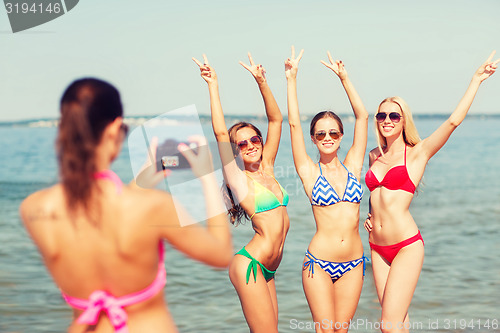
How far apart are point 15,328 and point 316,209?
5.11 metres

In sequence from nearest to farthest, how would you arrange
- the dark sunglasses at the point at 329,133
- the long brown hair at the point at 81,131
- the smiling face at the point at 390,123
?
the long brown hair at the point at 81,131 < the dark sunglasses at the point at 329,133 < the smiling face at the point at 390,123

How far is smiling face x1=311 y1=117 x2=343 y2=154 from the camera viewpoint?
5.08m

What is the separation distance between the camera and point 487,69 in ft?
16.6

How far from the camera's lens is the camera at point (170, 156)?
8.69 feet

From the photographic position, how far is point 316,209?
5047 mm

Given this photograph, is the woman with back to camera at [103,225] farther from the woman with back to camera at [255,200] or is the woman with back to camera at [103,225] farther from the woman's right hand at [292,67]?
the woman's right hand at [292,67]

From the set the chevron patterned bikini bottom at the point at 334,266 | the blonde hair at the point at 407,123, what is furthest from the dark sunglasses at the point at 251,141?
the blonde hair at the point at 407,123

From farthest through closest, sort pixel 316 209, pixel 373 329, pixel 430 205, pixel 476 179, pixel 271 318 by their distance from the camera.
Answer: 1. pixel 476 179
2. pixel 430 205
3. pixel 373 329
4. pixel 316 209
5. pixel 271 318

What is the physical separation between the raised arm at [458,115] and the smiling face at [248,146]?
57.9 inches

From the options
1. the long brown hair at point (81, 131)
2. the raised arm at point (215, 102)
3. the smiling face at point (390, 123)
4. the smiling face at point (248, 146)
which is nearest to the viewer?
the long brown hair at point (81, 131)

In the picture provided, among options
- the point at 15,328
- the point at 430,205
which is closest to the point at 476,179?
the point at 430,205

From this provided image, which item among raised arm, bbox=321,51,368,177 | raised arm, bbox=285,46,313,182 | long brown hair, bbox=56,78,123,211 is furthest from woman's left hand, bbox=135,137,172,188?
raised arm, bbox=321,51,368,177

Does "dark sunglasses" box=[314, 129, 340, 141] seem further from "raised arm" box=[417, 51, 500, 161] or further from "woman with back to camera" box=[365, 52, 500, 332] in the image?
"raised arm" box=[417, 51, 500, 161]

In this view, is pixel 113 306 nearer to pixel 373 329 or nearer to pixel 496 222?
pixel 373 329
